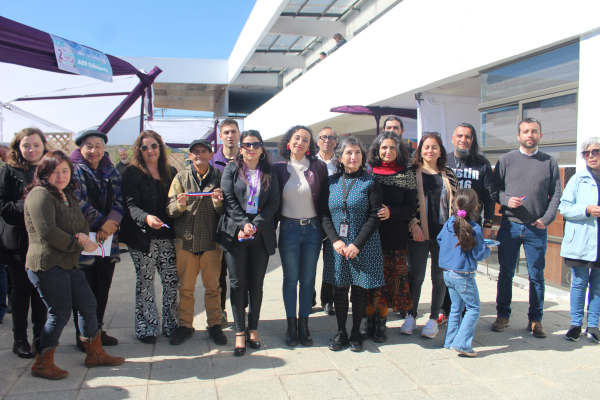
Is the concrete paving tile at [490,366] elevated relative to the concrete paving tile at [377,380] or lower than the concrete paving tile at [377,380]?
elevated

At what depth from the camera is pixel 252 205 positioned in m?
3.22

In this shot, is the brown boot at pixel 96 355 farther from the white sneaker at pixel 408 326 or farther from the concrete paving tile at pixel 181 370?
the white sneaker at pixel 408 326

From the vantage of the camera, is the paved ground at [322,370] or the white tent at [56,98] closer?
the paved ground at [322,370]

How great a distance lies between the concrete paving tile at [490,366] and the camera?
9.53 feet

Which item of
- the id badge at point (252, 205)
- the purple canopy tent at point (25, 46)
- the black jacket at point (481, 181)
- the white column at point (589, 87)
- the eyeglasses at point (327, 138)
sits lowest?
the id badge at point (252, 205)

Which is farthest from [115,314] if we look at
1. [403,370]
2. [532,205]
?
[532,205]

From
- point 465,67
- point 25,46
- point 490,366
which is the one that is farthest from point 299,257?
point 465,67

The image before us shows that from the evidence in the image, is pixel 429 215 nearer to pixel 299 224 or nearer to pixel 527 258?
pixel 527 258

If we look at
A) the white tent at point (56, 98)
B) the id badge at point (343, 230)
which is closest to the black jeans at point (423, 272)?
the id badge at point (343, 230)

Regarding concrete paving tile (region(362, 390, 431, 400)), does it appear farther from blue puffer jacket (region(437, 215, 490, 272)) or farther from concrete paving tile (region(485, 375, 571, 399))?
blue puffer jacket (region(437, 215, 490, 272))

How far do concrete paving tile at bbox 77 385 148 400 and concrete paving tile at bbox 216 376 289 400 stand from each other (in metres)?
0.50

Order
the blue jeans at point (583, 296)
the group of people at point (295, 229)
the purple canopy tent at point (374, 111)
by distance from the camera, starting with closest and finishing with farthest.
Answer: the group of people at point (295, 229), the blue jeans at point (583, 296), the purple canopy tent at point (374, 111)

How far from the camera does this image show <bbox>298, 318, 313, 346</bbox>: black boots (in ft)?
11.2

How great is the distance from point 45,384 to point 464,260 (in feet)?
10.3
